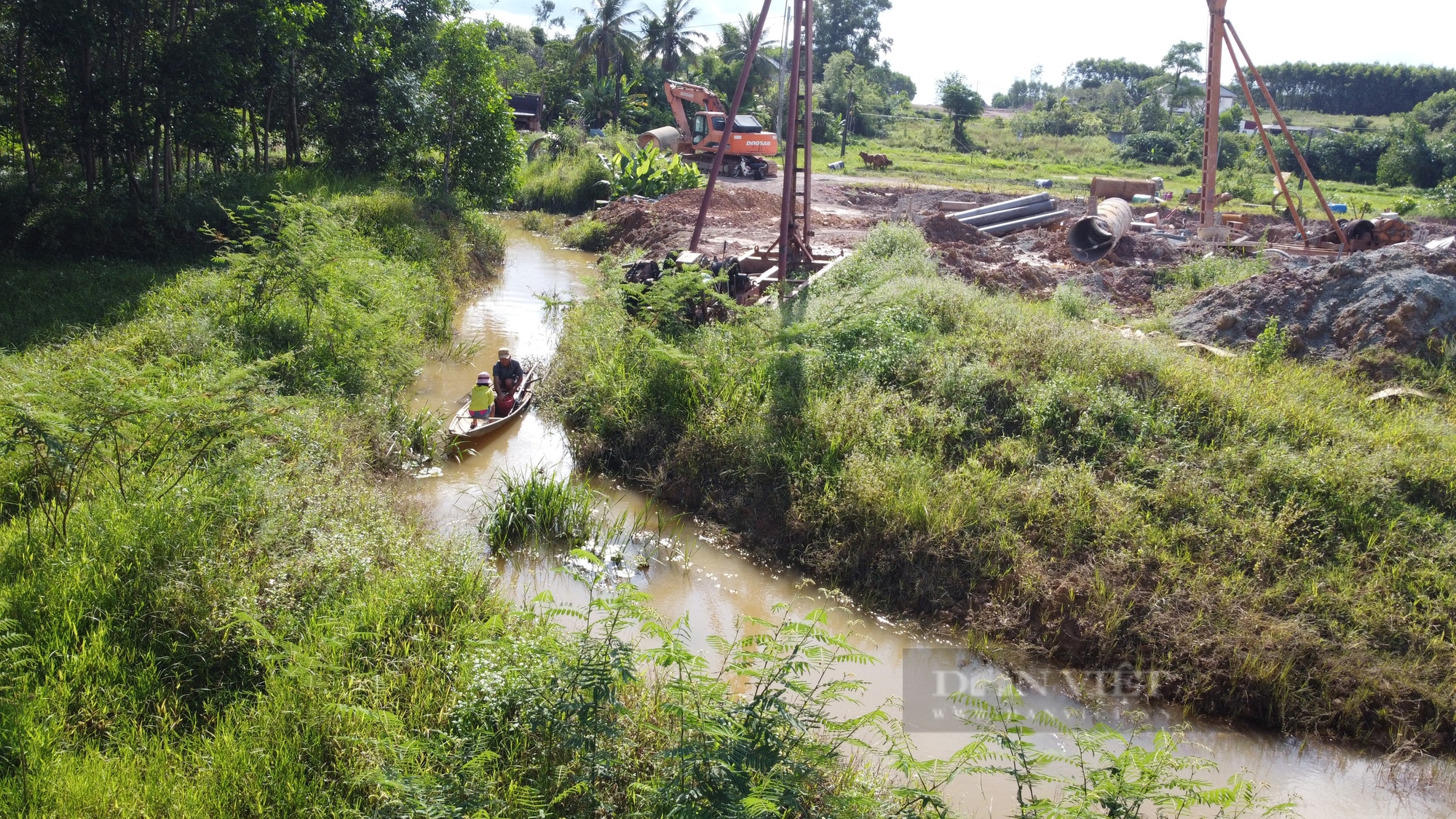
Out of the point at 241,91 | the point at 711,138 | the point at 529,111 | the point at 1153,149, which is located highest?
the point at 529,111

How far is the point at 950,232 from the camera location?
697 inches

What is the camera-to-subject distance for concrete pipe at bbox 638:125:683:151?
32250mm

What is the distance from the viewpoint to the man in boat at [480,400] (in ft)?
31.6

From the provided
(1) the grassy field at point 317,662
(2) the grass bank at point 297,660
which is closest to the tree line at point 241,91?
A: (1) the grassy field at point 317,662

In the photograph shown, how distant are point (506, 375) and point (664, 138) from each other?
24605mm

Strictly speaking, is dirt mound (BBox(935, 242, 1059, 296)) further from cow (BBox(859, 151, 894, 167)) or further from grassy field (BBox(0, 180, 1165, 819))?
cow (BBox(859, 151, 894, 167))

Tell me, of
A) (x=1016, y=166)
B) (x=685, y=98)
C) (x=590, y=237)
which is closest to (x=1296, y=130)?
(x=1016, y=166)

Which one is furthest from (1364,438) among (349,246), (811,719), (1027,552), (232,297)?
(349,246)

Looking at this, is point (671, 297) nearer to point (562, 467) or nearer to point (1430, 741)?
point (562, 467)

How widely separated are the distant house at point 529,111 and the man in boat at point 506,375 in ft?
98.7

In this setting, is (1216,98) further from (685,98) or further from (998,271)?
(685,98)

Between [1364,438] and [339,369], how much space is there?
1047 centimetres

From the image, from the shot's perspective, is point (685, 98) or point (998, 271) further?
point (685, 98)

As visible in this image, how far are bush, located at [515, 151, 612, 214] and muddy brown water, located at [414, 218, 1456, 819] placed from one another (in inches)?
645
